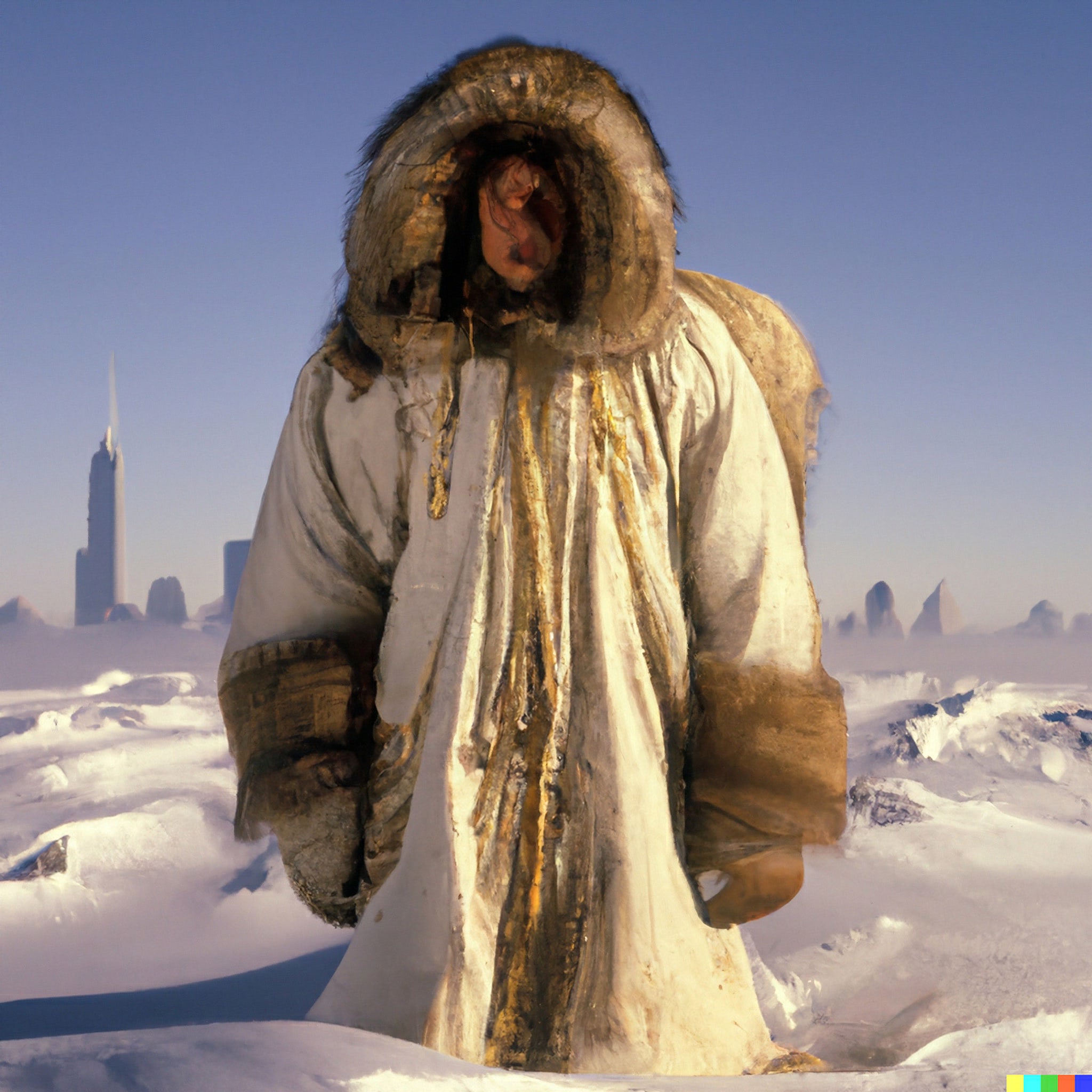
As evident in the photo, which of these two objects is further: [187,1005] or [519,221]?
[187,1005]

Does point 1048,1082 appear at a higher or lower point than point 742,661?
lower

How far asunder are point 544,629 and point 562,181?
0.66m

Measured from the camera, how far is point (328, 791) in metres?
1.80

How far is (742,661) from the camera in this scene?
175cm

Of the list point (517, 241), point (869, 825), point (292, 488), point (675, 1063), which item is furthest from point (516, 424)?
point (869, 825)

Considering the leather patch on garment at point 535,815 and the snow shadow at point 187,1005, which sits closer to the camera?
the leather patch on garment at point 535,815

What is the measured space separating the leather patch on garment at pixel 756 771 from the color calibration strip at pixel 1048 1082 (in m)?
0.40

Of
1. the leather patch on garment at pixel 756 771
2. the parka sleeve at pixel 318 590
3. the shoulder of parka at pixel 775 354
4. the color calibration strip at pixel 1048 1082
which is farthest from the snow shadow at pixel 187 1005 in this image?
the shoulder of parka at pixel 775 354

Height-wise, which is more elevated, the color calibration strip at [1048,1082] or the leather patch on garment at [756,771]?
the leather patch on garment at [756,771]

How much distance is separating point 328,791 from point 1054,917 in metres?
1.64

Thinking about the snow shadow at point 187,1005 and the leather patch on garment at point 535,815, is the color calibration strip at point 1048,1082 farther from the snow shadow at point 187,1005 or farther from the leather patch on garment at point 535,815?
the snow shadow at point 187,1005

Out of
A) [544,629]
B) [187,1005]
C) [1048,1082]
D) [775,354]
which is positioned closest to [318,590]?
[544,629]

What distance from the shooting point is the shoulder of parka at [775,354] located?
1867 mm

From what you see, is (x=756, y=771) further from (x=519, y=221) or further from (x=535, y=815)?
(x=519, y=221)
